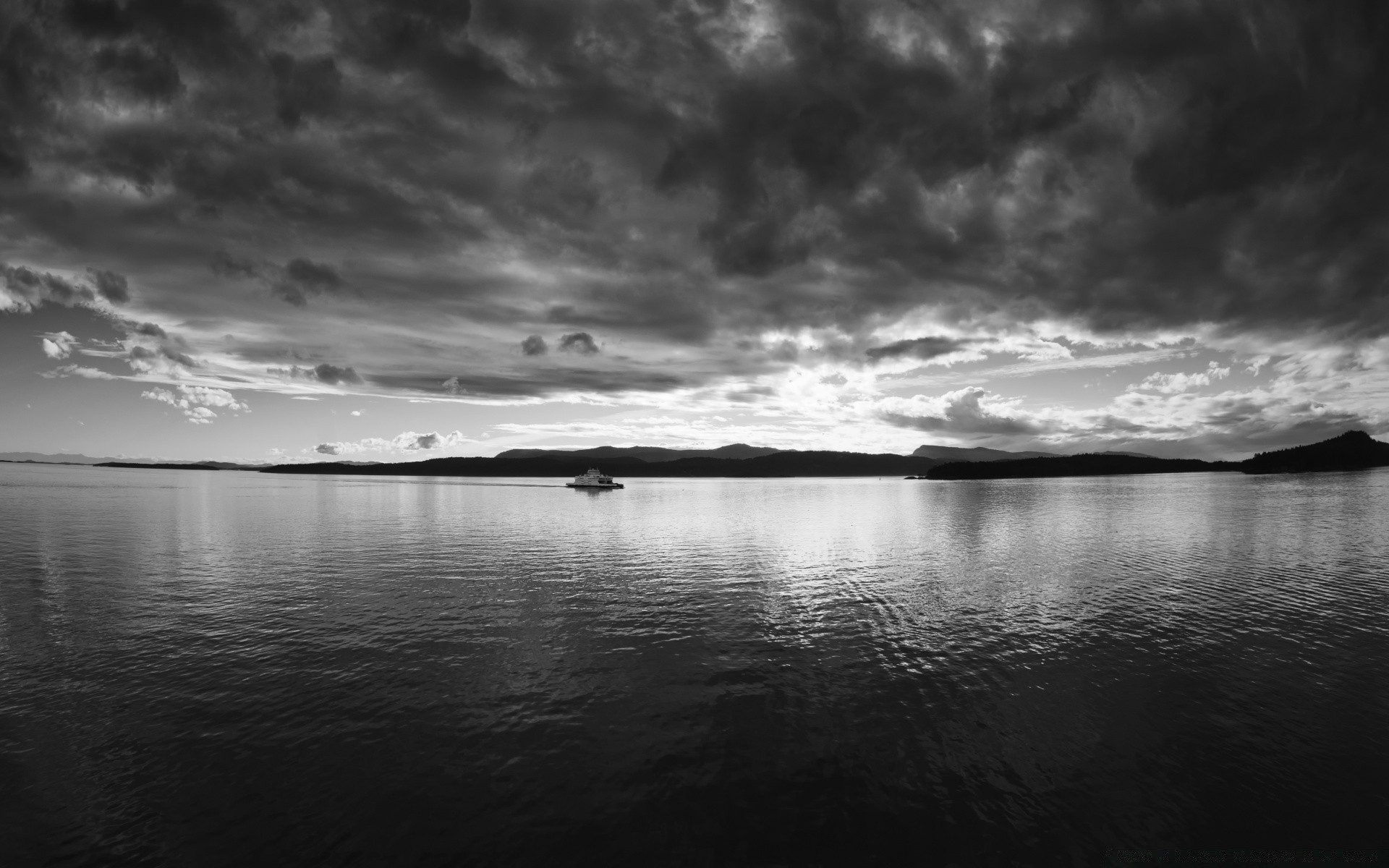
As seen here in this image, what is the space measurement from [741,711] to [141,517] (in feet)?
405

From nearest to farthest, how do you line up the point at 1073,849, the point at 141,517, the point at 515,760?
the point at 1073,849 → the point at 515,760 → the point at 141,517

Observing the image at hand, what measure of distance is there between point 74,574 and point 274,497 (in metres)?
131

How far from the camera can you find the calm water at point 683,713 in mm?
16953

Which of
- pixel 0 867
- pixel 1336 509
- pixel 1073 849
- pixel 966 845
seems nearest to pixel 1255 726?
pixel 1073 849

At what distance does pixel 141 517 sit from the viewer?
323ft

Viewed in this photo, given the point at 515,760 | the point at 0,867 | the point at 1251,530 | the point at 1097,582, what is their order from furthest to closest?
the point at 1251,530 → the point at 1097,582 → the point at 515,760 → the point at 0,867

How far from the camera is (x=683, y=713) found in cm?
2442

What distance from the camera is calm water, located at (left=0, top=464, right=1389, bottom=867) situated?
16953 millimetres

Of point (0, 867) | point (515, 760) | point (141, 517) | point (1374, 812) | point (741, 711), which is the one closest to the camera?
point (0, 867)

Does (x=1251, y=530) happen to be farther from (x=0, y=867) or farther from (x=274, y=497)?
(x=274, y=497)

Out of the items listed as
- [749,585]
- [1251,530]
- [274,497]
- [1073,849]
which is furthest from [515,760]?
[274,497]

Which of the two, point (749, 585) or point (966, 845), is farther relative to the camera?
point (749, 585)

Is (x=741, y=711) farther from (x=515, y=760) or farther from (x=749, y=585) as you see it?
(x=749, y=585)

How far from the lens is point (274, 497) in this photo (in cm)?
16300
